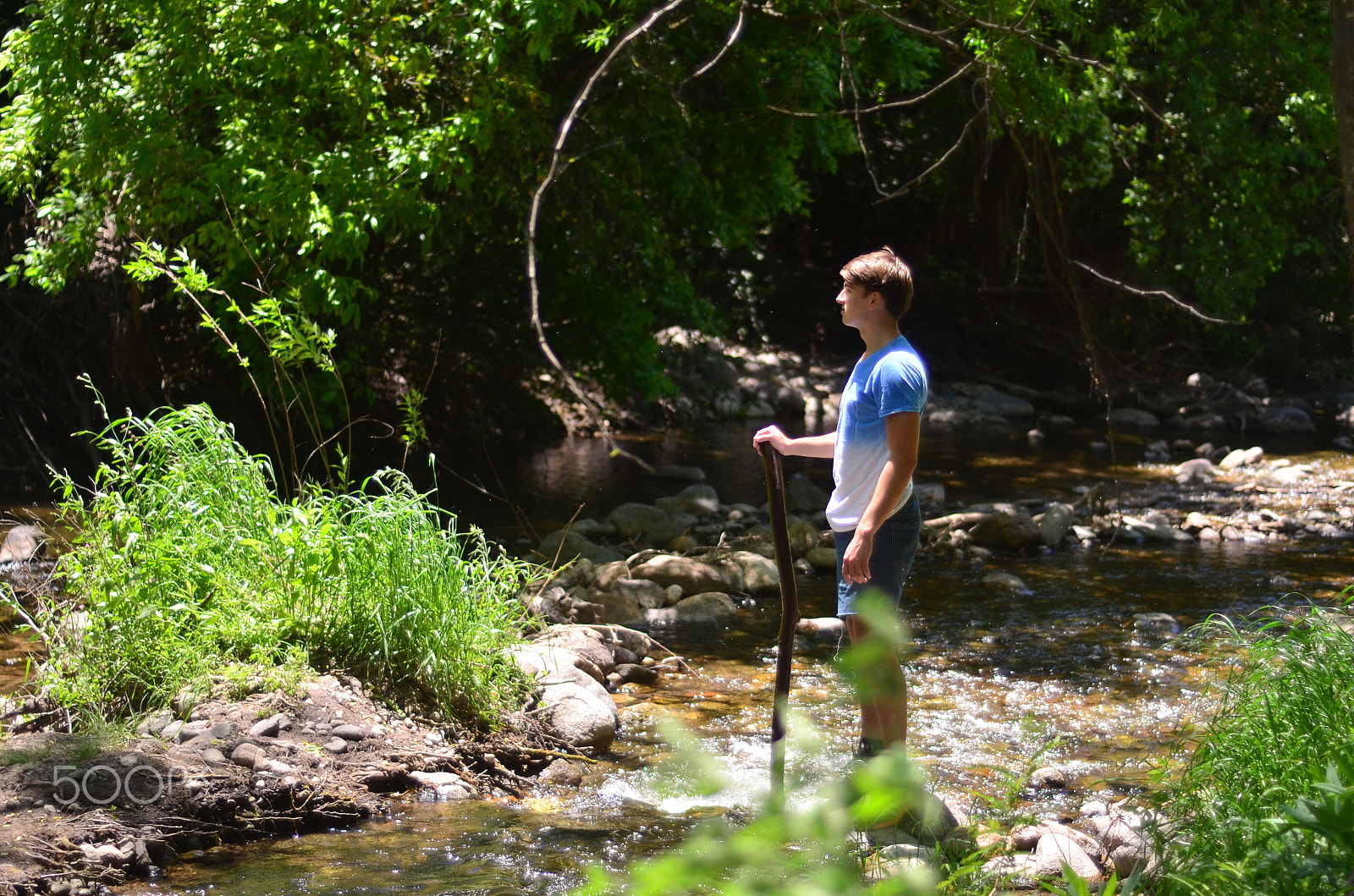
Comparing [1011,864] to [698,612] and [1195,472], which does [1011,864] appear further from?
[1195,472]

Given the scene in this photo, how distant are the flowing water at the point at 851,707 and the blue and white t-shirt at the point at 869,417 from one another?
565 millimetres

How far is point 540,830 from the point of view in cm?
394

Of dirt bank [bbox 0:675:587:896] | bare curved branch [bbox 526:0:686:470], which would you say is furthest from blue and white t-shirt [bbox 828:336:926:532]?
dirt bank [bbox 0:675:587:896]

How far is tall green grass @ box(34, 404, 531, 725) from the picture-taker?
4449mm

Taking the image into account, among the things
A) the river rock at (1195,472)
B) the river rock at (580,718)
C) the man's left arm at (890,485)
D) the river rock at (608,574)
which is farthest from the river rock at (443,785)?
the river rock at (1195,472)

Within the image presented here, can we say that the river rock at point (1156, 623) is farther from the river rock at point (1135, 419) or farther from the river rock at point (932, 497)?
the river rock at point (1135, 419)

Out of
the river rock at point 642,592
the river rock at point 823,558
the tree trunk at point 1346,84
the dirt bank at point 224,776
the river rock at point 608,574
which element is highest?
the tree trunk at point 1346,84

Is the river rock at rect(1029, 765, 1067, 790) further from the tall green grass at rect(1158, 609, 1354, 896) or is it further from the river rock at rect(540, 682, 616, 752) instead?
the river rock at rect(540, 682, 616, 752)

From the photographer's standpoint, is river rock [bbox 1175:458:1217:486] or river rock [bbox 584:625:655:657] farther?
river rock [bbox 1175:458:1217:486]

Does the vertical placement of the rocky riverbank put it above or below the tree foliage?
below

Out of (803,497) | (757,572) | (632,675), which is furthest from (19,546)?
(803,497)

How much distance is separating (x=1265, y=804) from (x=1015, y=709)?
2522 millimetres

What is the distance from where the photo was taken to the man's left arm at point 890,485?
3734mm

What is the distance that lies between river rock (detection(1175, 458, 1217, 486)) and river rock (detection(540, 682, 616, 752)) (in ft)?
30.3
